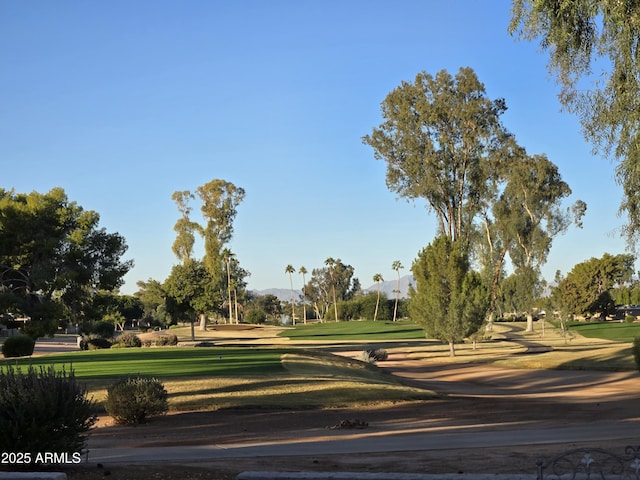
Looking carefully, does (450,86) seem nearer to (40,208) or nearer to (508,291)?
(40,208)

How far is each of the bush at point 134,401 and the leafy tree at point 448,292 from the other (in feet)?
93.5

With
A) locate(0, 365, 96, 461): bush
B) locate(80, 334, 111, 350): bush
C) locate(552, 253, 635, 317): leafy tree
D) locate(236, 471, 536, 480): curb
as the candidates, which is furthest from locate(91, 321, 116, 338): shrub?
locate(236, 471, 536, 480): curb

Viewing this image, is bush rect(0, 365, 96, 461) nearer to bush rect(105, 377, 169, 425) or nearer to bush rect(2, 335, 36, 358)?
bush rect(105, 377, 169, 425)

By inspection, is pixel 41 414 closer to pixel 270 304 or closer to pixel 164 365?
pixel 164 365

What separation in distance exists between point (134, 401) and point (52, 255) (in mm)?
46488

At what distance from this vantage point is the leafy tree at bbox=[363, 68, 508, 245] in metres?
53.8

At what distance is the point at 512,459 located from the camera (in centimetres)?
1137

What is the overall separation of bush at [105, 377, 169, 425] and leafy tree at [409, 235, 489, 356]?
2851 centimetres

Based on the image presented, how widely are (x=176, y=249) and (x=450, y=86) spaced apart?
56145 millimetres

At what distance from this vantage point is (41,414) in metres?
9.51

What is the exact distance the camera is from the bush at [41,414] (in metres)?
9.24

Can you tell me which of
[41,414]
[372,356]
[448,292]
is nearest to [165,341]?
[372,356]

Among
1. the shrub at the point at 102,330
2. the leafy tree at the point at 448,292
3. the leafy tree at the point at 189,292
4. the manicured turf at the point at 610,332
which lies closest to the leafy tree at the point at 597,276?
the manicured turf at the point at 610,332

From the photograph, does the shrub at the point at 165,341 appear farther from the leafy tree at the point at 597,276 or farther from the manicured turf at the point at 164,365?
the leafy tree at the point at 597,276
